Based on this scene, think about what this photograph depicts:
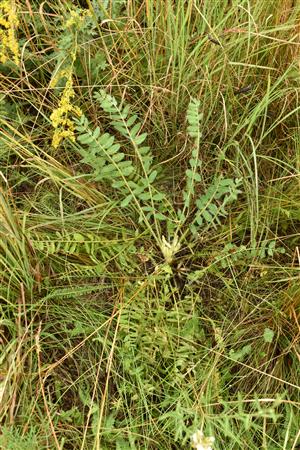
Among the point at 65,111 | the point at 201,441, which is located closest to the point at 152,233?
the point at 65,111

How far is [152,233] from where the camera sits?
1.46 metres

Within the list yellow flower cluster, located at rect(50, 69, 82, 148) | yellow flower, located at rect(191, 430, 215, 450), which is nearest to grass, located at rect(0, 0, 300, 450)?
yellow flower cluster, located at rect(50, 69, 82, 148)

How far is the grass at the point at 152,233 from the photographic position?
1.40m

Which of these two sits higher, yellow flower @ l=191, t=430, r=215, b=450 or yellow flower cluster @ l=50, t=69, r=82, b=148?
yellow flower cluster @ l=50, t=69, r=82, b=148

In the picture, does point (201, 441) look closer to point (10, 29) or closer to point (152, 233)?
point (152, 233)

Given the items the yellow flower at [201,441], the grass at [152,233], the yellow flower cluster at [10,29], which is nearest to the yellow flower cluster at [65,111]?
the grass at [152,233]

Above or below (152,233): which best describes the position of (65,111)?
above

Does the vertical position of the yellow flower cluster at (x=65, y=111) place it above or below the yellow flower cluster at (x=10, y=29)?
below

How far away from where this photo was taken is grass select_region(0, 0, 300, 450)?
1400 mm

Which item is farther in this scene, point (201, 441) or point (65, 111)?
point (65, 111)

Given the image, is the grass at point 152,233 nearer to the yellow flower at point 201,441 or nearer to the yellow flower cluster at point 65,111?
the yellow flower cluster at point 65,111

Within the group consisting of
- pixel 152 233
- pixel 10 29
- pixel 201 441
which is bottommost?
pixel 201 441

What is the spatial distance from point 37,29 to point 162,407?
1145 mm

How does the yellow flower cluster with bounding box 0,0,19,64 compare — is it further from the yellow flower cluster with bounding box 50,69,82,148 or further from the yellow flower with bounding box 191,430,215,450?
the yellow flower with bounding box 191,430,215,450
